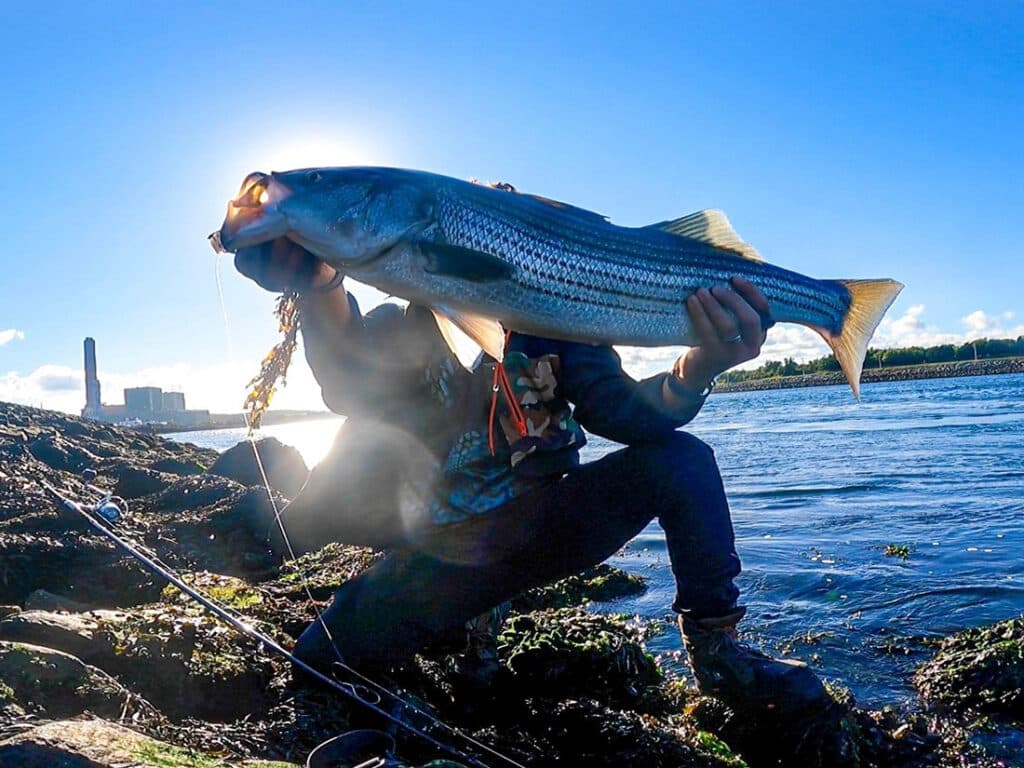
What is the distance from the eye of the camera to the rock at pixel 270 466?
1252 centimetres

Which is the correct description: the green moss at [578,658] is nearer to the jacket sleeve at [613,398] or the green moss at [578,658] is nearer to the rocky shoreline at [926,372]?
the jacket sleeve at [613,398]

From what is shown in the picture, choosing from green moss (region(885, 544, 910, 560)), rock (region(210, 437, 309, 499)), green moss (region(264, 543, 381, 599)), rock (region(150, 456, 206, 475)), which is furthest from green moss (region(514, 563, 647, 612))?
rock (region(150, 456, 206, 475))

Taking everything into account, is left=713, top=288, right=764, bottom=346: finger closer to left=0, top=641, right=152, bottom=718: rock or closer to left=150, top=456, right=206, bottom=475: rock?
left=0, top=641, right=152, bottom=718: rock

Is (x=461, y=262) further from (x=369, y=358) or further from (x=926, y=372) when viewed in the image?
(x=926, y=372)

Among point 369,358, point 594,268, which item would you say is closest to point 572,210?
point 594,268

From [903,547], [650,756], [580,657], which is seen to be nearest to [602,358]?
[580,657]

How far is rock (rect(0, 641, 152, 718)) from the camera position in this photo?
9.40 feet

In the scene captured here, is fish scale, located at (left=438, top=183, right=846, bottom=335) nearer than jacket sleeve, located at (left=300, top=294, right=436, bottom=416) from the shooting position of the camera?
Yes

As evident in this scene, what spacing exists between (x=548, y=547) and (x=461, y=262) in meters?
1.66

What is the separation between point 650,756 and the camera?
3666 mm

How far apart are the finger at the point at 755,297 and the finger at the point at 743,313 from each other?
0.11 feet

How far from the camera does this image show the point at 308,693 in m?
3.82

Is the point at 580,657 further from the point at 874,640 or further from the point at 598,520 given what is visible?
the point at 874,640

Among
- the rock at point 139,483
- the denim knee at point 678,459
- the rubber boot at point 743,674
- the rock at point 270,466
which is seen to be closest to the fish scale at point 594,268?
the denim knee at point 678,459
